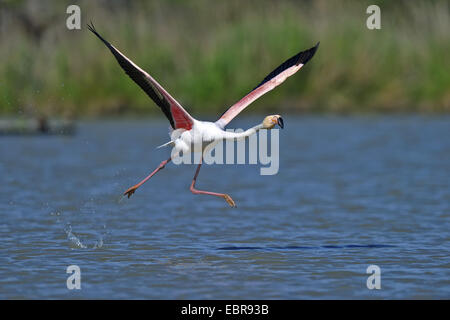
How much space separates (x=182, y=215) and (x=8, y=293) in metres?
4.84

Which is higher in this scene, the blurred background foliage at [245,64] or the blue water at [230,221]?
the blurred background foliage at [245,64]

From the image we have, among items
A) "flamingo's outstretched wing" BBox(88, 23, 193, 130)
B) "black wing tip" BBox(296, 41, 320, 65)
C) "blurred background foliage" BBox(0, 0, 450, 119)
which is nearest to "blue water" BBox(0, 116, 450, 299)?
"flamingo's outstretched wing" BBox(88, 23, 193, 130)

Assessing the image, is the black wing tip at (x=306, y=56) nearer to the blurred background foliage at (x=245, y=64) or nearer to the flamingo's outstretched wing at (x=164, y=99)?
the flamingo's outstretched wing at (x=164, y=99)

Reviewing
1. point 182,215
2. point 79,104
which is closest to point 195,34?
point 79,104

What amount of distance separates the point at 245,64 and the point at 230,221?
44.4 ft

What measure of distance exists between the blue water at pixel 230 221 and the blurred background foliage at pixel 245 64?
3.12 metres

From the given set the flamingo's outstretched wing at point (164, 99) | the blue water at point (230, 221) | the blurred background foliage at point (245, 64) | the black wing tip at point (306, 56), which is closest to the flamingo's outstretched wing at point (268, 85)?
the black wing tip at point (306, 56)

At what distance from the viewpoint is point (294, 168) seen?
749 inches

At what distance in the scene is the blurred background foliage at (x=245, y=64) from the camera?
2606 cm

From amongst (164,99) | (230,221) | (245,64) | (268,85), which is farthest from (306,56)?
(245,64)

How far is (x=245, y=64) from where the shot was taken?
26.5 metres

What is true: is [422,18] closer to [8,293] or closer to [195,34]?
[195,34]

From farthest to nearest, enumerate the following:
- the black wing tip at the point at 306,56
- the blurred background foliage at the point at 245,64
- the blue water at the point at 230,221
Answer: the blurred background foliage at the point at 245,64 < the black wing tip at the point at 306,56 < the blue water at the point at 230,221

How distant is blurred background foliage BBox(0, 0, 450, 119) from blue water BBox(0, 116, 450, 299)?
3.12 metres
